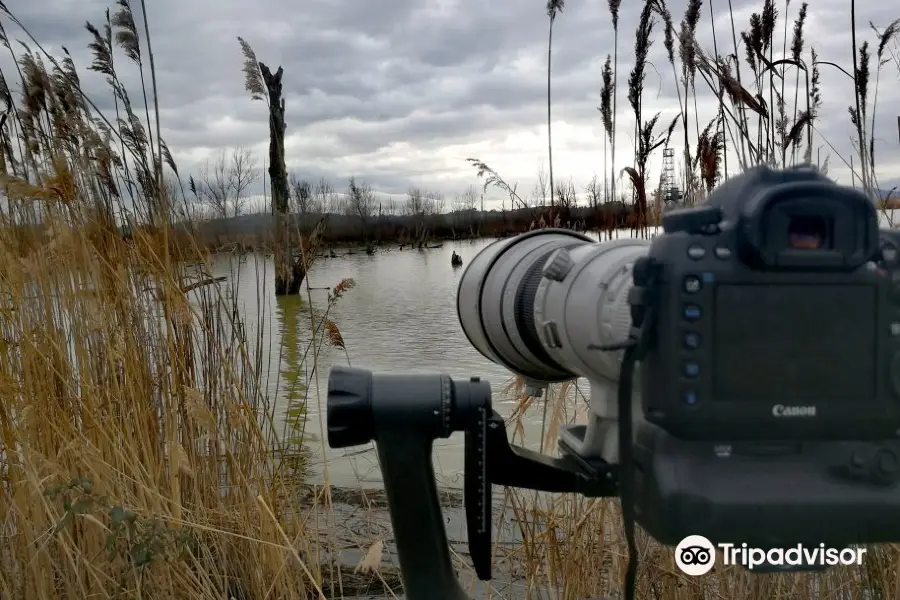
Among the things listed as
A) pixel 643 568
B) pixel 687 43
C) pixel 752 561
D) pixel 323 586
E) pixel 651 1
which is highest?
pixel 651 1

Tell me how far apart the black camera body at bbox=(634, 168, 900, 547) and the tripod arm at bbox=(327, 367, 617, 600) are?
0.64ft

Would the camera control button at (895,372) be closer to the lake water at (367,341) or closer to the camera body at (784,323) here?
the camera body at (784,323)

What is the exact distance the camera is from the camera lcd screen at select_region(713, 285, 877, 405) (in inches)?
26.8

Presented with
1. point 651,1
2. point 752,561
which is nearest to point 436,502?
point 752,561

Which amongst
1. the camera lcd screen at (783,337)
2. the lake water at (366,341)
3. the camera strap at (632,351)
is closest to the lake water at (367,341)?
the lake water at (366,341)

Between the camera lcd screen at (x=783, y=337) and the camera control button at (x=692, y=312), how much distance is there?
2 centimetres

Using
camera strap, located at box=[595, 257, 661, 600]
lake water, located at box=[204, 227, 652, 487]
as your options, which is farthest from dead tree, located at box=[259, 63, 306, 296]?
camera strap, located at box=[595, 257, 661, 600]

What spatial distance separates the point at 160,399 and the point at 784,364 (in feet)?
4.89

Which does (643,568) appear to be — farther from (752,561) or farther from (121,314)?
(121,314)

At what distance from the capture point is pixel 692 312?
2.24 ft

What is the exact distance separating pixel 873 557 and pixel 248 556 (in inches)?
51.4

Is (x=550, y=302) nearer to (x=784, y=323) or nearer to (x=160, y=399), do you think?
(x=784, y=323)

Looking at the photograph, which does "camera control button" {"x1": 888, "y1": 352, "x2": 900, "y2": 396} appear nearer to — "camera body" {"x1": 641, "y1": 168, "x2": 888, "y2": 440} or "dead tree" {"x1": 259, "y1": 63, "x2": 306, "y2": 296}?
"camera body" {"x1": 641, "y1": 168, "x2": 888, "y2": 440}

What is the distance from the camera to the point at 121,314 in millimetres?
1833
